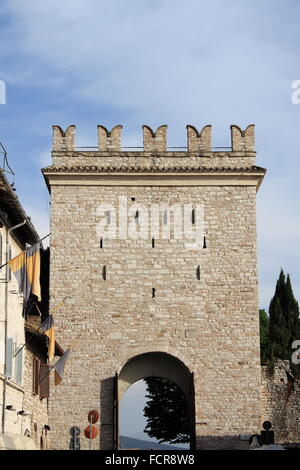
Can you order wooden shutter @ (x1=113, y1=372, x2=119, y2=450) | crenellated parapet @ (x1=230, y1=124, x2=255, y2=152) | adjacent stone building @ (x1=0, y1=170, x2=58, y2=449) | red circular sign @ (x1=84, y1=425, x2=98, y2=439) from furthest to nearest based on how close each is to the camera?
crenellated parapet @ (x1=230, y1=124, x2=255, y2=152), wooden shutter @ (x1=113, y1=372, x2=119, y2=450), red circular sign @ (x1=84, y1=425, x2=98, y2=439), adjacent stone building @ (x1=0, y1=170, x2=58, y2=449)

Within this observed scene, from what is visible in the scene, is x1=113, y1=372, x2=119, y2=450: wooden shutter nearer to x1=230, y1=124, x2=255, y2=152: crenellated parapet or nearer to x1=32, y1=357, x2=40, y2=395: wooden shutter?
x1=32, y1=357, x2=40, y2=395: wooden shutter

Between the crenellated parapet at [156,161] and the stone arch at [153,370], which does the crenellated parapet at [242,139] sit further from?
the stone arch at [153,370]

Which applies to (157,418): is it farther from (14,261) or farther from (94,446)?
(14,261)

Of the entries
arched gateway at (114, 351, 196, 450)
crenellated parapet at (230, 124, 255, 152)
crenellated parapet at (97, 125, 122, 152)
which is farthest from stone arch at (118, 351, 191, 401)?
crenellated parapet at (230, 124, 255, 152)

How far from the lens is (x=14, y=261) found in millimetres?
19500

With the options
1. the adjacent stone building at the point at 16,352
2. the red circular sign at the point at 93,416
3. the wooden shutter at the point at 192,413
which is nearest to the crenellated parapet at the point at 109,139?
the adjacent stone building at the point at 16,352

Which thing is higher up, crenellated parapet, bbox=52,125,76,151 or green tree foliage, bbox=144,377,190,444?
crenellated parapet, bbox=52,125,76,151

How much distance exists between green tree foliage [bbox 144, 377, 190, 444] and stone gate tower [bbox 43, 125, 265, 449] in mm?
13539

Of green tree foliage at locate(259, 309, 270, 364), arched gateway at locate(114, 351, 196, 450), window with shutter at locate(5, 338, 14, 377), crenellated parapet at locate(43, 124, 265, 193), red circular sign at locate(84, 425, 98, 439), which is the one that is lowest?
red circular sign at locate(84, 425, 98, 439)

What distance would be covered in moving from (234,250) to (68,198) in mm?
5766

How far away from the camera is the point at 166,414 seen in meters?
42.3

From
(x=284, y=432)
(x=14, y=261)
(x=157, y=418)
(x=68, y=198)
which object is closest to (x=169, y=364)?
(x=284, y=432)

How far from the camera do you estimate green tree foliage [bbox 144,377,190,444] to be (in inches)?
1651

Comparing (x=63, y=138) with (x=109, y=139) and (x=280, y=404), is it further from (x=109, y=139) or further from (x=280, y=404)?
(x=280, y=404)
